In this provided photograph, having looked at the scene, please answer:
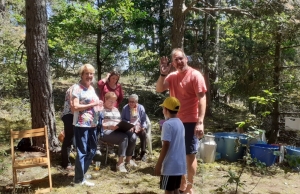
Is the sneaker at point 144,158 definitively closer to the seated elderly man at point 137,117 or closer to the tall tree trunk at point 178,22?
the seated elderly man at point 137,117

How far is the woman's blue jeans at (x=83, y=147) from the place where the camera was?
3.81m

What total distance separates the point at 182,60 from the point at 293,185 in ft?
9.20

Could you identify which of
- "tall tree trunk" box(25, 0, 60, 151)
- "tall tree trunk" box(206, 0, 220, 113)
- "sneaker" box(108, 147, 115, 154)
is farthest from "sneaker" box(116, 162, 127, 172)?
"tall tree trunk" box(206, 0, 220, 113)

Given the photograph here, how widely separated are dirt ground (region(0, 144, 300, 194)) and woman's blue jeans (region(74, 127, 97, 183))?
0.21 metres

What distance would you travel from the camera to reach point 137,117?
17.4 feet

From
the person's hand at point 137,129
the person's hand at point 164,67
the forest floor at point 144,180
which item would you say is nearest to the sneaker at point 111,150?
the forest floor at point 144,180

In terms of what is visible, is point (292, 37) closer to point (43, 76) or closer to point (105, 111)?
point (105, 111)

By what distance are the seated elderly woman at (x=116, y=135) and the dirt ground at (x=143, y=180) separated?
0.23 m

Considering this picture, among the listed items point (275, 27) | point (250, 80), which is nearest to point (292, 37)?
point (275, 27)

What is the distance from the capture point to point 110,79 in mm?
5211

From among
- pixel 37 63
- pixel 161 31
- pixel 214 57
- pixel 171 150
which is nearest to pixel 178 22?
pixel 37 63

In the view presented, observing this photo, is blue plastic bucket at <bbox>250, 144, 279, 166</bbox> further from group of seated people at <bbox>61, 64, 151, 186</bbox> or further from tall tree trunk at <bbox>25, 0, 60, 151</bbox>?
tall tree trunk at <bbox>25, 0, 60, 151</bbox>

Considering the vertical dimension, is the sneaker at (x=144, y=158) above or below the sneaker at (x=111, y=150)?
below

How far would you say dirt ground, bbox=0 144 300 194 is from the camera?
156 inches
